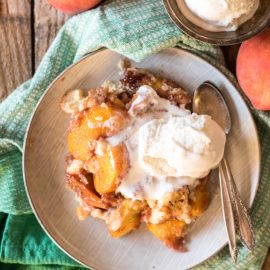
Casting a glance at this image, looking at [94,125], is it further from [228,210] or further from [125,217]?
[228,210]

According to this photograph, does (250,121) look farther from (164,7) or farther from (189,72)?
(164,7)

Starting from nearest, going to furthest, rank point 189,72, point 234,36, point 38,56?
point 234,36 < point 189,72 < point 38,56

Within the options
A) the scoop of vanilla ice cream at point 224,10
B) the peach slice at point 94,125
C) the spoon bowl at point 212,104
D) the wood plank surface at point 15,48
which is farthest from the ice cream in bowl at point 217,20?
the wood plank surface at point 15,48

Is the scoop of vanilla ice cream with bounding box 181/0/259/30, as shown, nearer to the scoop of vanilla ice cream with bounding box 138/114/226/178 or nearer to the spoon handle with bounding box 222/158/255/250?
the scoop of vanilla ice cream with bounding box 138/114/226/178

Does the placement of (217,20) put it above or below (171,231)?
above

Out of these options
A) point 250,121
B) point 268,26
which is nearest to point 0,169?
point 250,121

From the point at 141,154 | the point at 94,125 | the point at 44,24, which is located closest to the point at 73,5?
the point at 44,24
